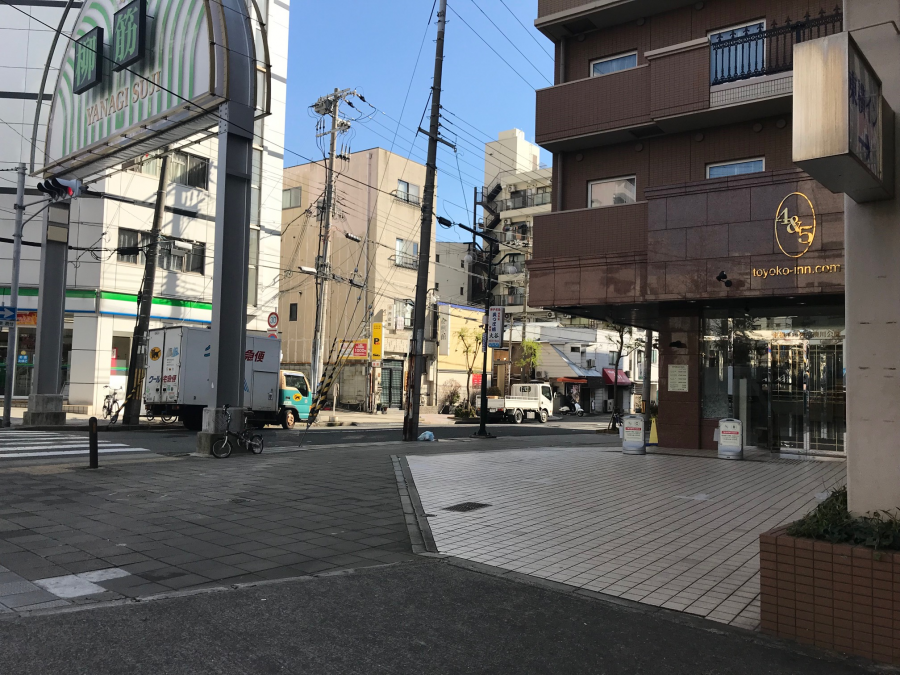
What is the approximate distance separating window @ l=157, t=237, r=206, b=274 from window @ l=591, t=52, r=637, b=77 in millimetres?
18758

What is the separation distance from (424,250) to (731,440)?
33.8 feet

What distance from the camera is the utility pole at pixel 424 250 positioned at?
21.1 meters

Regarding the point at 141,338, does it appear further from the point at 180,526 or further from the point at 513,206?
the point at 513,206

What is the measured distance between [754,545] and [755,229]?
9314 mm

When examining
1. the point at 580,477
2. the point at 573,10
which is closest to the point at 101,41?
the point at 573,10

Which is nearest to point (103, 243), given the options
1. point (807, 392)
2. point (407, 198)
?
point (407, 198)

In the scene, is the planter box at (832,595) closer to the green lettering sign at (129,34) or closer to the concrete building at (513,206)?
the green lettering sign at (129,34)

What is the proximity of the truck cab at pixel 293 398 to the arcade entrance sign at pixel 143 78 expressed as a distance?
973cm

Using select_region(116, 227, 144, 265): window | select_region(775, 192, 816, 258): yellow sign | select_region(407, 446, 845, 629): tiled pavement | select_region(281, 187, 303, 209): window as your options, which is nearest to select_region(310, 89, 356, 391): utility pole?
select_region(116, 227, 144, 265): window

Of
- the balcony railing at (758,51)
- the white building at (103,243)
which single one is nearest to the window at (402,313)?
the white building at (103,243)

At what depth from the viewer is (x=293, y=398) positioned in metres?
26.7

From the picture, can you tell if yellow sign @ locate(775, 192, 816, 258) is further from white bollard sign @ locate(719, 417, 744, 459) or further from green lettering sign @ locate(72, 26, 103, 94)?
green lettering sign @ locate(72, 26, 103, 94)

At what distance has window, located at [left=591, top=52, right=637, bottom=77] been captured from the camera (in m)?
18.7

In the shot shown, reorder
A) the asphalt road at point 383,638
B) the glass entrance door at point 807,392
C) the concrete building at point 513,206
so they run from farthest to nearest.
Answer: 1. the concrete building at point 513,206
2. the glass entrance door at point 807,392
3. the asphalt road at point 383,638
